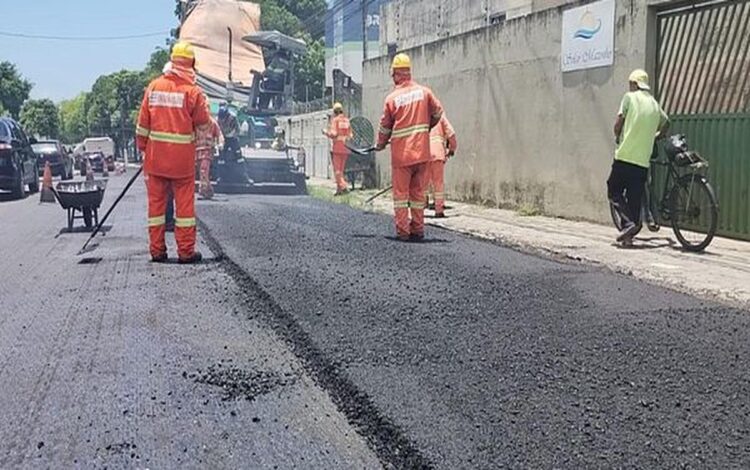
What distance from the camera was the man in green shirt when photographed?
880cm

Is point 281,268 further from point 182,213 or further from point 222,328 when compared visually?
point 222,328

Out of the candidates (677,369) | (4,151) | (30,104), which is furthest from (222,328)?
(30,104)

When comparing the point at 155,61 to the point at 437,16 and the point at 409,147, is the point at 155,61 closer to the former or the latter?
the point at 437,16

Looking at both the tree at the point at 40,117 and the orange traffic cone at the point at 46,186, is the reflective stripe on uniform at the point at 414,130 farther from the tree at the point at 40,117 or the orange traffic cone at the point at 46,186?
the tree at the point at 40,117

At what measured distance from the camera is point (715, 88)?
9281mm

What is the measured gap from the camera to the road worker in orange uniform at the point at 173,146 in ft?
26.7

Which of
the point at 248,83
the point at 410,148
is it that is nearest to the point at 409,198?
the point at 410,148

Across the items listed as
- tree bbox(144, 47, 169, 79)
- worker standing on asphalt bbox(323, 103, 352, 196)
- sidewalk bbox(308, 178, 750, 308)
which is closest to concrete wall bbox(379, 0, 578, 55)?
worker standing on asphalt bbox(323, 103, 352, 196)

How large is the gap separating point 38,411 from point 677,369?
10.0 feet

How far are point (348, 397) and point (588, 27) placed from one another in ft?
26.9

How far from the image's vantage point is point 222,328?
5559mm

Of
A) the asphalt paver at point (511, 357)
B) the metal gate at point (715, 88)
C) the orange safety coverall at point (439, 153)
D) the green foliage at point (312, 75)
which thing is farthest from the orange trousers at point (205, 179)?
the green foliage at point (312, 75)

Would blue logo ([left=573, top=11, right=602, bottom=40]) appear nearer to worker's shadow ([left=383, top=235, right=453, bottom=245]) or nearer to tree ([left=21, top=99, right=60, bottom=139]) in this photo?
worker's shadow ([left=383, top=235, right=453, bottom=245])

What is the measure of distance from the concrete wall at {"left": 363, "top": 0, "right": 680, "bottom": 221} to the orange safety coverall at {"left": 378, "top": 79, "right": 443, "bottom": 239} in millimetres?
2386
